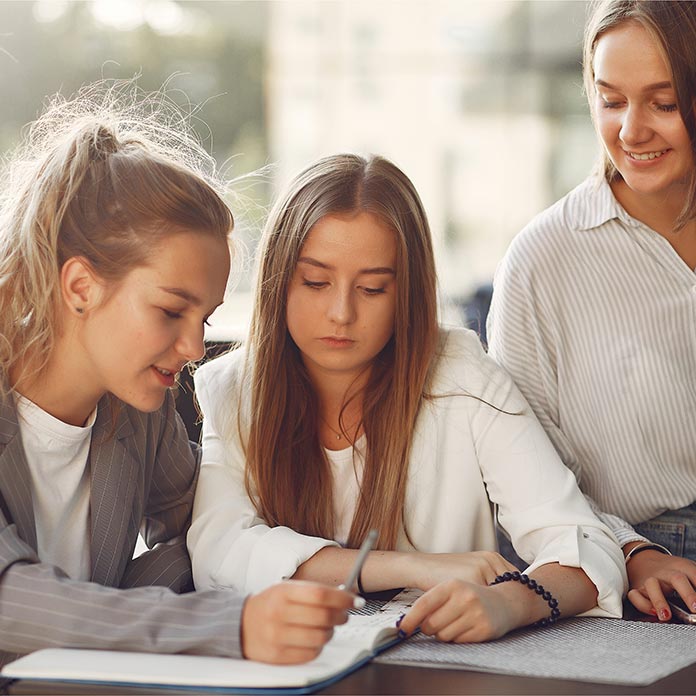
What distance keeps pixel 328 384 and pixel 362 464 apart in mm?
141

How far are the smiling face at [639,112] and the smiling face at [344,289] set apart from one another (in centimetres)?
39

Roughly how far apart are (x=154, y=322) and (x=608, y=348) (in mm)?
780

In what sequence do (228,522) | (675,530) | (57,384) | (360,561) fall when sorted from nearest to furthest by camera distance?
(360,561)
(57,384)
(228,522)
(675,530)

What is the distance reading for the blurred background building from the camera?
26.3ft

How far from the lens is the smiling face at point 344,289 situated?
155 cm

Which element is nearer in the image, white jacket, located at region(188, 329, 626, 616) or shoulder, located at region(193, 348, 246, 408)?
white jacket, located at region(188, 329, 626, 616)

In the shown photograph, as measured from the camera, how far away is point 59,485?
144 centimetres

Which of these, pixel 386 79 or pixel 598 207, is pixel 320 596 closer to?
pixel 598 207

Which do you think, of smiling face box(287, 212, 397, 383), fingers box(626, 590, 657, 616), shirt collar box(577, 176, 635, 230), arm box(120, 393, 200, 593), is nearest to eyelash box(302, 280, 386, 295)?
smiling face box(287, 212, 397, 383)

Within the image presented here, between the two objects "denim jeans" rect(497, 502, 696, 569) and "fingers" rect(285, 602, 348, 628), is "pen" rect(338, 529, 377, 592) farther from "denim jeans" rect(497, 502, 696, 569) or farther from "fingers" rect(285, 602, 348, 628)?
"denim jeans" rect(497, 502, 696, 569)

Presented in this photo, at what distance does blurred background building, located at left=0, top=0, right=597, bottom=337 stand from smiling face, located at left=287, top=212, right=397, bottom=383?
6444 mm

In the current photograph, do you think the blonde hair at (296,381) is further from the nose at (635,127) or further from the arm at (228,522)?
the nose at (635,127)

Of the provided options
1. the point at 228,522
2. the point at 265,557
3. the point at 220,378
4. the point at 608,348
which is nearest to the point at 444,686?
the point at 265,557

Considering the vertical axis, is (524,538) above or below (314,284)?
below
